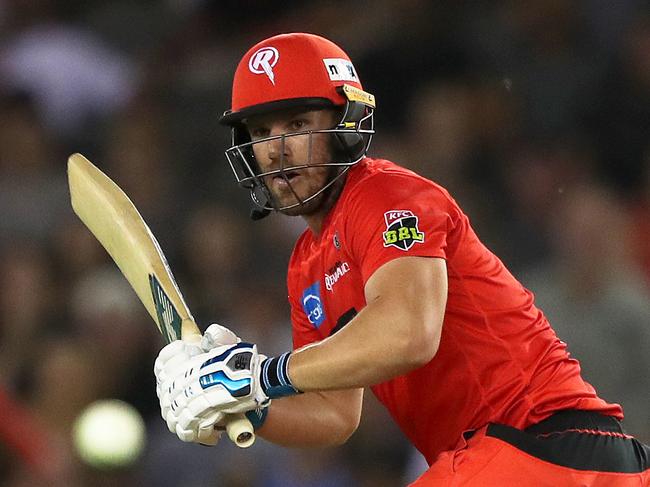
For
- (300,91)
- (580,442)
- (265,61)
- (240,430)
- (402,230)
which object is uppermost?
(265,61)

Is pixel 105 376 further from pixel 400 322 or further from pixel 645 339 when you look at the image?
pixel 400 322

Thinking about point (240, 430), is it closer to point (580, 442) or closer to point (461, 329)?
point (461, 329)

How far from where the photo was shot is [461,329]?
309 cm

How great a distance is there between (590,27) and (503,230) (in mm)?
1489

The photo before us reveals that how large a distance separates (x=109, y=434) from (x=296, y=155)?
2.94m

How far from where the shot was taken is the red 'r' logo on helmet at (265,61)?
132 inches

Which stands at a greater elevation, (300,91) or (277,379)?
(300,91)

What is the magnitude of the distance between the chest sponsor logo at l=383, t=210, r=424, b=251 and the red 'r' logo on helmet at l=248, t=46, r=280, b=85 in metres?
0.62

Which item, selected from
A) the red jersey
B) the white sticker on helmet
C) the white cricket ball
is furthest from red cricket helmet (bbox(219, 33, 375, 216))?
the white cricket ball

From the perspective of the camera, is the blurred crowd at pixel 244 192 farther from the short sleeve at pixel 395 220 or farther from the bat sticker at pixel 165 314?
the short sleeve at pixel 395 220

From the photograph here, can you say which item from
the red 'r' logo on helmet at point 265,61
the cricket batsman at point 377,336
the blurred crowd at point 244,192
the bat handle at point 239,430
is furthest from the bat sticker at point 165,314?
the blurred crowd at point 244,192

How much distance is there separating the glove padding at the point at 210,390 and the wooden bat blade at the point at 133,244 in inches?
16.0

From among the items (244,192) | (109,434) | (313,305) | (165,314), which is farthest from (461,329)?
(244,192)

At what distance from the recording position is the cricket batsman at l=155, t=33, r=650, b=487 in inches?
110
